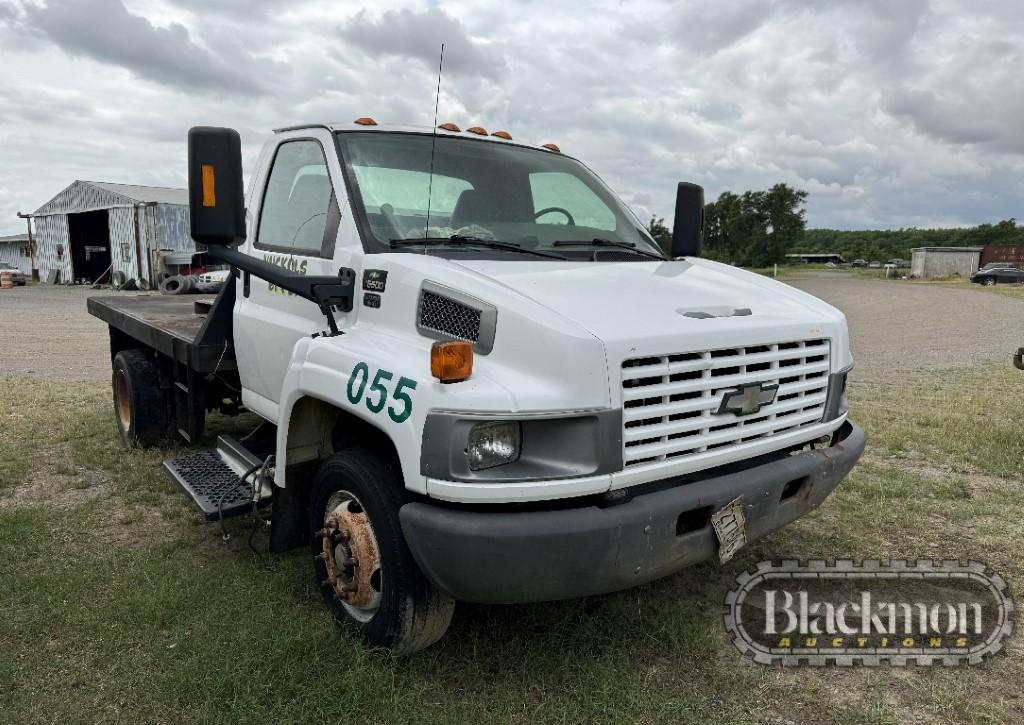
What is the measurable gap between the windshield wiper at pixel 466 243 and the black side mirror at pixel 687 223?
1.17 meters

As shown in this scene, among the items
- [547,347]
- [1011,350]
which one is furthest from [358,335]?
[1011,350]

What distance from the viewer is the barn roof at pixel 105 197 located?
33.7m

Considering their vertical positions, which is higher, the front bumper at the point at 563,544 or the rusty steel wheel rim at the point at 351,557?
the front bumper at the point at 563,544

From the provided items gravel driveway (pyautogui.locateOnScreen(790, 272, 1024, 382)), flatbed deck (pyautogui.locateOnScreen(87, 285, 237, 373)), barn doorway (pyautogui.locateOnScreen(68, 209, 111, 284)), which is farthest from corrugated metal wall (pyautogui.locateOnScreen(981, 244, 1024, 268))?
flatbed deck (pyautogui.locateOnScreen(87, 285, 237, 373))

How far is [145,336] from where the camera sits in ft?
19.0

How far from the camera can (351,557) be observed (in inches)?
125

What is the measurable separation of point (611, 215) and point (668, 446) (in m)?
2.00

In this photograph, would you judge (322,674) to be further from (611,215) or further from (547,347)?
(611,215)

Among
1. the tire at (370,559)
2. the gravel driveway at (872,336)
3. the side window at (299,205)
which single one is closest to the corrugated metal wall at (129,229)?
the gravel driveway at (872,336)

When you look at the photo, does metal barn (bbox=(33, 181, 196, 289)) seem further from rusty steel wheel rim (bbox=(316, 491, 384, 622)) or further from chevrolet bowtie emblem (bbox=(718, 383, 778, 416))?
chevrolet bowtie emblem (bbox=(718, 383, 778, 416))

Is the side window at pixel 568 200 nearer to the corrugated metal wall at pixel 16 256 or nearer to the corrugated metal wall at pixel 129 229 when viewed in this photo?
the corrugated metal wall at pixel 129 229

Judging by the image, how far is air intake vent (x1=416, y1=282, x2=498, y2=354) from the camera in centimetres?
285

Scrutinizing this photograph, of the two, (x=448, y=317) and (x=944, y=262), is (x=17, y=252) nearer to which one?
(x=448, y=317)

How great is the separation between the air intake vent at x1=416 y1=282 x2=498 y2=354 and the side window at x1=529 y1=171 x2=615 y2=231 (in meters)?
1.19
